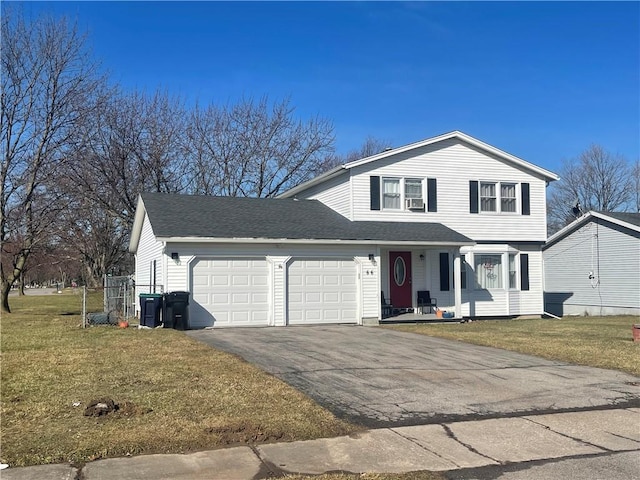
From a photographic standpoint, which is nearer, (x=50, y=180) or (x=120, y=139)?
(x=50, y=180)

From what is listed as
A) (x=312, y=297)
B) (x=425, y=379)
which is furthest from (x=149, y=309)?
(x=425, y=379)

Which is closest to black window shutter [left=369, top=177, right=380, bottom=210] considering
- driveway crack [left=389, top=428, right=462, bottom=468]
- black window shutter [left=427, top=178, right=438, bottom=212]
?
black window shutter [left=427, top=178, right=438, bottom=212]

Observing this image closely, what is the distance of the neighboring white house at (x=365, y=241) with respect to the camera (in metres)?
17.7

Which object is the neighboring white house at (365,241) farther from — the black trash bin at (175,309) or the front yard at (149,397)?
the front yard at (149,397)

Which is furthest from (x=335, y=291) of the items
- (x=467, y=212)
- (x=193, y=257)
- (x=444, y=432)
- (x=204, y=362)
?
(x=444, y=432)

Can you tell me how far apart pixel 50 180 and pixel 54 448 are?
76.5 feet

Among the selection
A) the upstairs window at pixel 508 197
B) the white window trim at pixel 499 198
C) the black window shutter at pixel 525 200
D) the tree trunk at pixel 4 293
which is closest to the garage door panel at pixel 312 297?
the white window trim at pixel 499 198

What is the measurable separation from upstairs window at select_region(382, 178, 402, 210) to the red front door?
177 centimetres

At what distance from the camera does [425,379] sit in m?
9.38

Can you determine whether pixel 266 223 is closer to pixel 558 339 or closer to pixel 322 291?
pixel 322 291

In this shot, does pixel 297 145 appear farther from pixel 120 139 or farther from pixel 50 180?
pixel 50 180

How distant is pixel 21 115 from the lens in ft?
83.6

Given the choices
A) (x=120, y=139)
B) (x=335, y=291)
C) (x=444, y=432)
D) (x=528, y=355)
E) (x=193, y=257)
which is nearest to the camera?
(x=444, y=432)

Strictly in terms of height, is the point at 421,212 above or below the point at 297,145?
below
